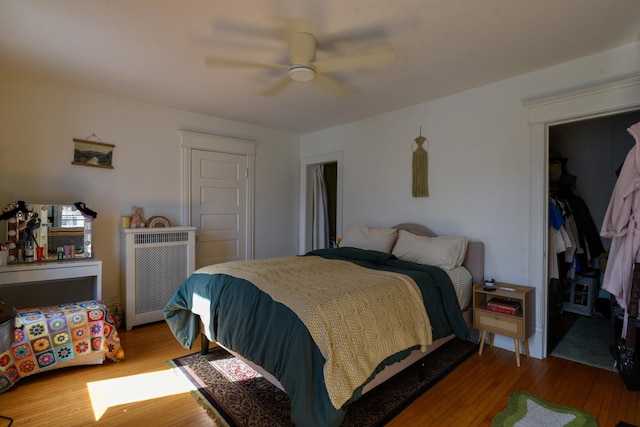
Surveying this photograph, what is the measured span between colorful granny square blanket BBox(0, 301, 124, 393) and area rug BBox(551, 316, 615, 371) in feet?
12.4

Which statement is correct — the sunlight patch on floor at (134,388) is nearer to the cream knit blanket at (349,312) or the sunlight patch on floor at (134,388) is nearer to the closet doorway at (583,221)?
the cream knit blanket at (349,312)

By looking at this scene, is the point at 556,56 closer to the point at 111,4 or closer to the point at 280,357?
the point at 280,357

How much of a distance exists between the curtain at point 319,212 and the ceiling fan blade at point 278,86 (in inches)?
82.8

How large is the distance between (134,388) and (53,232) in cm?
175

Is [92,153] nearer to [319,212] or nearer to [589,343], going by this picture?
[319,212]

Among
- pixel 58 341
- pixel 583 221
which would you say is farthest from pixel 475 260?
pixel 58 341

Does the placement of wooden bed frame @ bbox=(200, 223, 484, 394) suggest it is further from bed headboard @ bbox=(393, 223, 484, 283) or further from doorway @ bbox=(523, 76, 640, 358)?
doorway @ bbox=(523, 76, 640, 358)

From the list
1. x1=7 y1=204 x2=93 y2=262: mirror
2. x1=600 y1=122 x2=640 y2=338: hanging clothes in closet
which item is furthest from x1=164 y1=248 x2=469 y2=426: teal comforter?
x1=7 y1=204 x2=93 y2=262: mirror

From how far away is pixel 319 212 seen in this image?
5.27m

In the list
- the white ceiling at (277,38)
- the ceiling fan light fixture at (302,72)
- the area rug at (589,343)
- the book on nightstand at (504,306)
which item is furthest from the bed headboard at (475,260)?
the ceiling fan light fixture at (302,72)

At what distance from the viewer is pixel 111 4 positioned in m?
1.87

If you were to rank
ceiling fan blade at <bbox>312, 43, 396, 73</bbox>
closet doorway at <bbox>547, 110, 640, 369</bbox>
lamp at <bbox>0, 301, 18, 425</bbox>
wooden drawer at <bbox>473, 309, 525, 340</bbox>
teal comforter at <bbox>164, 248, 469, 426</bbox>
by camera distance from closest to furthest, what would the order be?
lamp at <bbox>0, 301, 18, 425</bbox> → teal comforter at <bbox>164, 248, 469, 426</bbox> → ceiling fan blade at <bbox>312, 43, 396, 73</bbox> → wooden drawer at <bbox>473, 309, 525, 340</bbox> → closet doorway at <bbox>547, 110, 640, 369</bbox>

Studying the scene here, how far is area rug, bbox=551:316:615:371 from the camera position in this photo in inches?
104

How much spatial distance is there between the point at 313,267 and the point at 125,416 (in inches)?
62.0
